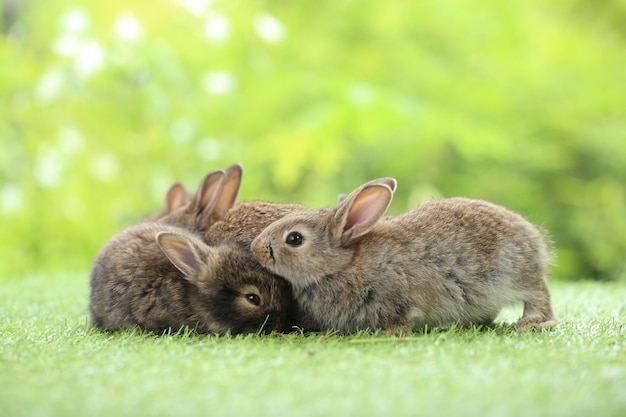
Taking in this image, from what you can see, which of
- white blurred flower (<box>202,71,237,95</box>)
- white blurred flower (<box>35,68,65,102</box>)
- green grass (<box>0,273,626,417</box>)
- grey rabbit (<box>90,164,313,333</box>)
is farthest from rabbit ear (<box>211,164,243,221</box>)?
white blurred flower (<box>35,68,65,102</box>)

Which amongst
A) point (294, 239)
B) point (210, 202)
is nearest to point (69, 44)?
point (210, 202)

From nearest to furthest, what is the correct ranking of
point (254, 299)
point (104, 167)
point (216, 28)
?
1. point (254, 299)
2. point (104, 167)
3. point (216, 28)

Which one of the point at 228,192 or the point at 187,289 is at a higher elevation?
the point at 228,192

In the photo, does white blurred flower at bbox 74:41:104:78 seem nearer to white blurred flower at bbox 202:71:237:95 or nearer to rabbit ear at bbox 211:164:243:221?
white blurred flower at bbox 202:71:237:95

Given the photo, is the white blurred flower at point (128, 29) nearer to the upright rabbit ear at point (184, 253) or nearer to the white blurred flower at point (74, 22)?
the white blurred flower at point (74, 22)

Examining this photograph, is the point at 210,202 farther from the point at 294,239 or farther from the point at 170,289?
the point at 294,239

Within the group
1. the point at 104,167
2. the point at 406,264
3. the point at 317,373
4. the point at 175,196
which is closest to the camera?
the point at 317,373

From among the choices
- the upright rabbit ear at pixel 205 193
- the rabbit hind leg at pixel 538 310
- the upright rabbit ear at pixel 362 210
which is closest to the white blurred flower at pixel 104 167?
the upright rabbit ear at pixel 205 193
